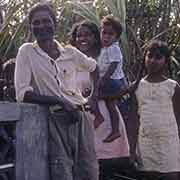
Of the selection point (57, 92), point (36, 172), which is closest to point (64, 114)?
point (57, 92)

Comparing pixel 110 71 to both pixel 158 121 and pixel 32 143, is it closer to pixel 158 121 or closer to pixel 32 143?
pixel 158 121

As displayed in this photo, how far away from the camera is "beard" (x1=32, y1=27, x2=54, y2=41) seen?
11.8 feet

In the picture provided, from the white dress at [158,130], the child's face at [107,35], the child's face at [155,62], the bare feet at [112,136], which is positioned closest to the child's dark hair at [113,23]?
the child's face at [107,35]

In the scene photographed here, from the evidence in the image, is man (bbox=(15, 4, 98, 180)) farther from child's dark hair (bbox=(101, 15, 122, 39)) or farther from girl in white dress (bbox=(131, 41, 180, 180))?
child's dark hair (bbox=(101, 15, 122, 39))

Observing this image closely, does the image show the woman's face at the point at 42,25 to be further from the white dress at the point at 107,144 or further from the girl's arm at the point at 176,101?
the girl's arm at the point at 176,101

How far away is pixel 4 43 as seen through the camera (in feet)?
17.1

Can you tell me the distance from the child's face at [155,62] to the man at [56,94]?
37.2 inches

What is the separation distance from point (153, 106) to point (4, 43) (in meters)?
1.49

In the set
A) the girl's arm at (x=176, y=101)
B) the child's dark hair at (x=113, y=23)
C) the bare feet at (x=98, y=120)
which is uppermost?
the child's dark hair at (x=113, y=23)

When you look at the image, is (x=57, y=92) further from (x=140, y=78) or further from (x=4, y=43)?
(x=4, y=43)

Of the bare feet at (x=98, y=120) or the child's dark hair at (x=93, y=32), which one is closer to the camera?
the bare feet at (x=98, y=120)

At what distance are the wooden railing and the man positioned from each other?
56mm

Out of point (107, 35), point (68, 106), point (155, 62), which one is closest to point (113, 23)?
point (107, 35)

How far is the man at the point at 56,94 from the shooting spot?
352cm
